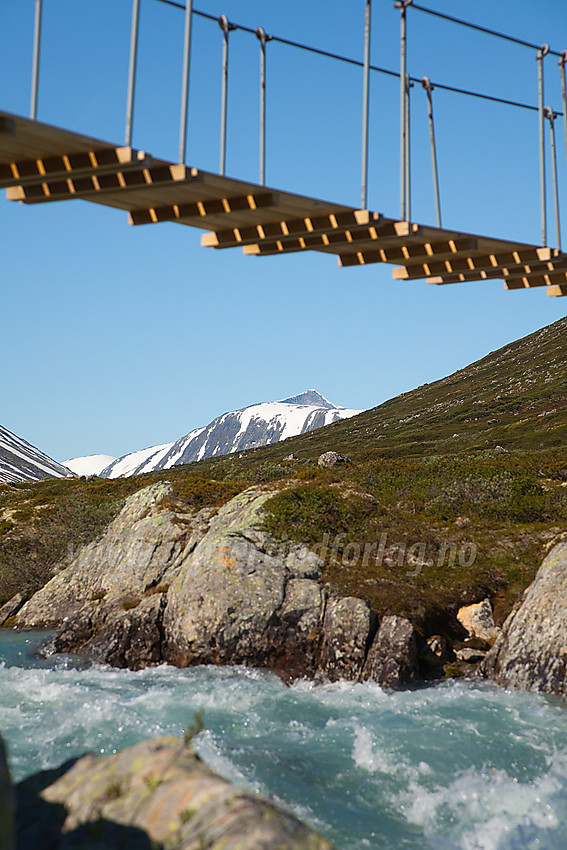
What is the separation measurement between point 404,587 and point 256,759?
10138 millimetres

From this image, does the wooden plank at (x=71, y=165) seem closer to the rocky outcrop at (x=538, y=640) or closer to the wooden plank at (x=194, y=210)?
the wooden plank at (x=194, y=210)

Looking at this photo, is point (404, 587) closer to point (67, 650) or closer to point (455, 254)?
point (455, 254)

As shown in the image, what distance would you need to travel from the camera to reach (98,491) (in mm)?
54375

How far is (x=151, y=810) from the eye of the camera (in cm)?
843

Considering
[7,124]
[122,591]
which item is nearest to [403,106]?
[7,124]

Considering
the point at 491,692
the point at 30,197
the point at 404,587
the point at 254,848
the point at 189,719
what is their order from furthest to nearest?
the point at 404,587 → the point at 491,692 → the point at 189,719 → the point at 30,197 → the point at 254,848

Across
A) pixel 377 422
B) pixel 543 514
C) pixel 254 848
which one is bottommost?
pixel 254 848

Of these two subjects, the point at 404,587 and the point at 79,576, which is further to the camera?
the point at 79,576

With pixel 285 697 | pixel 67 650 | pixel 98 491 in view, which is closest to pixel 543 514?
→ pixel 285 697

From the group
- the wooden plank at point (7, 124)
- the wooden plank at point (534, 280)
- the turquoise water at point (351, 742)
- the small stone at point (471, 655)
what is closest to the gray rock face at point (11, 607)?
the turquoise water at point (351, 742)

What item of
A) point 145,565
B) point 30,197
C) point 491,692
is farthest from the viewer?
point 145,565

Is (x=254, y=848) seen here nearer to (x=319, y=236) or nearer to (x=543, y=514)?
(x=319, y=236)

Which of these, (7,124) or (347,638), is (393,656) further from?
(7,124)

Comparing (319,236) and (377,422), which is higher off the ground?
(377,422)
